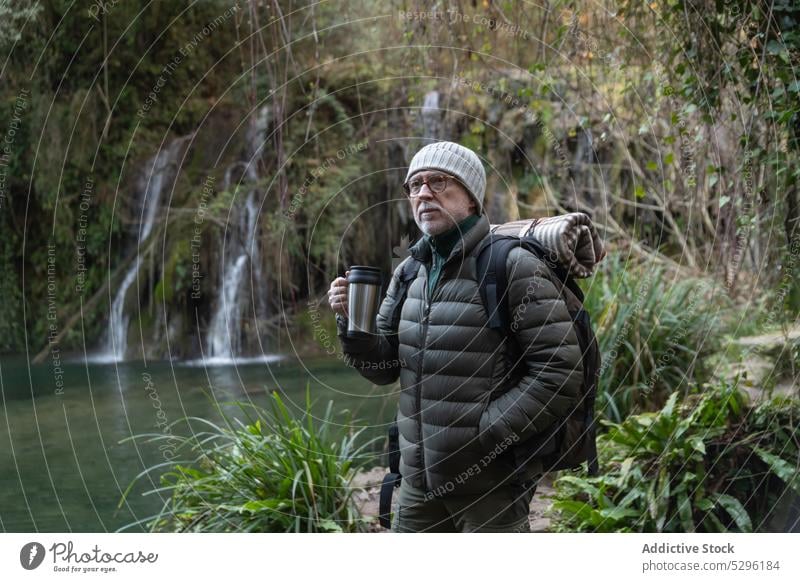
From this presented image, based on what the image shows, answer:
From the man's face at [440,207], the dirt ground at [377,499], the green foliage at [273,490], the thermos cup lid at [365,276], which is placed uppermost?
the man's face at [440,207]

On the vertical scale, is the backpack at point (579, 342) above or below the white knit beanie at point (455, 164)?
below

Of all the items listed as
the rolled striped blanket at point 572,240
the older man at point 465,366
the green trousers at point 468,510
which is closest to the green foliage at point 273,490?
the green trousers at point 468,510

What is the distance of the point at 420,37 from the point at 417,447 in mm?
3246

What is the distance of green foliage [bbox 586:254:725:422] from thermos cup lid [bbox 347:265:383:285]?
2.56 metres

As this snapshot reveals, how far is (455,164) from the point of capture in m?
2.25

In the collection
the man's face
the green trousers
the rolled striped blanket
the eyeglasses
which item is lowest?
the green trousers

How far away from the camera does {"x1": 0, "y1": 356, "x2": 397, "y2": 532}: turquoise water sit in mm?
4707

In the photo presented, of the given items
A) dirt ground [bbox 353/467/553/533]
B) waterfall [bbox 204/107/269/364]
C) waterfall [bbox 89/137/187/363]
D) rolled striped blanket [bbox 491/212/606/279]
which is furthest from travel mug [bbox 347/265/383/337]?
waterfall [bbox 89/137/187/363]

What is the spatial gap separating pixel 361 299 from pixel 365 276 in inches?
2.8

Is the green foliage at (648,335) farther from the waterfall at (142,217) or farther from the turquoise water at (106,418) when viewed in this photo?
the waterfall at (142,217)

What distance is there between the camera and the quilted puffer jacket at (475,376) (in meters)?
2.13

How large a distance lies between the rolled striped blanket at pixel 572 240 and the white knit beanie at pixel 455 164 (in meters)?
0.20

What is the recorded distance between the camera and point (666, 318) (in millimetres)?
5203

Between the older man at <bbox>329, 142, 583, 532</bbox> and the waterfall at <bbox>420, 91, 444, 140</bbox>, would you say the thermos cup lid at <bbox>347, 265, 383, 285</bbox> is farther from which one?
the waterfall at <bbox>420, 91, 444, 140</bbox>
